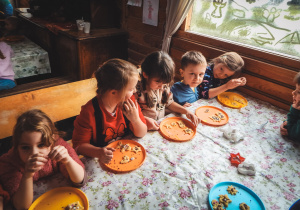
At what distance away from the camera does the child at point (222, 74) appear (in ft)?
6.68

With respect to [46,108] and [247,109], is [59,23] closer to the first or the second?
[46,108]

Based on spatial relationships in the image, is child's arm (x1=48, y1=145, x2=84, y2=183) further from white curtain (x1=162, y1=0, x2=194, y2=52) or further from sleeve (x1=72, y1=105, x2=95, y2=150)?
white curtain (x1=162, y1=0, x2=194, y2=52)

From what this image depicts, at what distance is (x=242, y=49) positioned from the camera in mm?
2314

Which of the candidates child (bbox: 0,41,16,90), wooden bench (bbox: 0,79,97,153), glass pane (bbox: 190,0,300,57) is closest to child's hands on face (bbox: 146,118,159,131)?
wooden bench (bbox: 0,79,97,153)

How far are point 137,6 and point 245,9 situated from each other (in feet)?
6.07

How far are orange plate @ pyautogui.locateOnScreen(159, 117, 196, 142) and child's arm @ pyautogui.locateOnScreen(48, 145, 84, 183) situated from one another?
2.06ft

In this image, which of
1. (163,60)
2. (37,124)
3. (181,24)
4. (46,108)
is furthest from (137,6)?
(37,124)

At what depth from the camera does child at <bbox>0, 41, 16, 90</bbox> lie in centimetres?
255

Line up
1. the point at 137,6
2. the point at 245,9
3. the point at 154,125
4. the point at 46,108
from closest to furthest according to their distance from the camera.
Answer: the point at 154,125, the point at 46,108, the point at 245,9, the point at 137,6

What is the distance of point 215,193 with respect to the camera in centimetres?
99

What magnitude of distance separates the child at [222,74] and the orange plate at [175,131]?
0.62 m

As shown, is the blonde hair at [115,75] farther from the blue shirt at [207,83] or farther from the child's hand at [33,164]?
the blue shirt at [207,83]

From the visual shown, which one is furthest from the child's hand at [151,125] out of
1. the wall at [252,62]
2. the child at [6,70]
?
the child at [6,70]

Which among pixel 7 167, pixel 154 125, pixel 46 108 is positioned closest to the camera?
pixel 7 167
